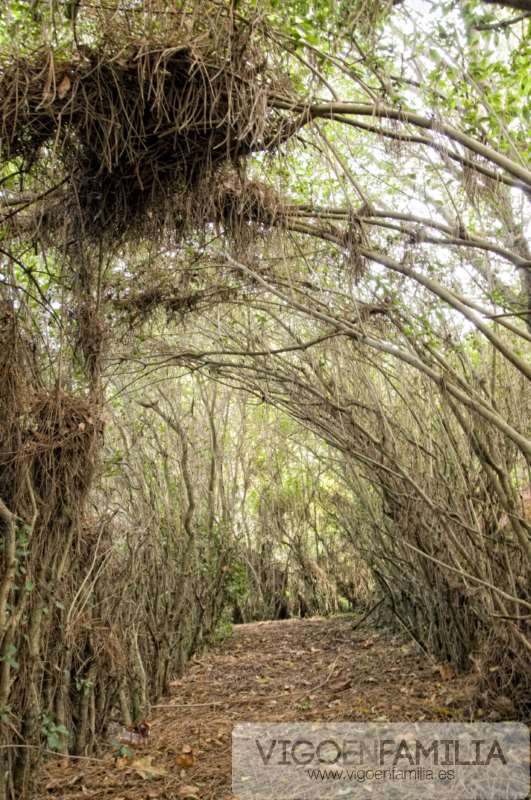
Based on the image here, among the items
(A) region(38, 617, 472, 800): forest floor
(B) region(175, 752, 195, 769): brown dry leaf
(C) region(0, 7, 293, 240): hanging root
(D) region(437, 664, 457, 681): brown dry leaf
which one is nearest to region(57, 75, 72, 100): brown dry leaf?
(C) region(0, 7, 293, 240): hanging root

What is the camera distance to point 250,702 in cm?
458

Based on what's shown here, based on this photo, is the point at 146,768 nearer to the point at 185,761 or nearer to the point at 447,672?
the point at 185,761

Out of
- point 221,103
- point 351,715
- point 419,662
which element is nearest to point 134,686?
point 351,715

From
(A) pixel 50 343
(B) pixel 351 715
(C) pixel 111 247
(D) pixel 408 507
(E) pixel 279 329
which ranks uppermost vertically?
(E) pixel 279 329

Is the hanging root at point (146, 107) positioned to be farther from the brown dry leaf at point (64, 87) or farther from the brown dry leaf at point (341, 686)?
the brown dry leaf at point (341, 686)

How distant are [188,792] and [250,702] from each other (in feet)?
5.65

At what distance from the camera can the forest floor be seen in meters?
3.10

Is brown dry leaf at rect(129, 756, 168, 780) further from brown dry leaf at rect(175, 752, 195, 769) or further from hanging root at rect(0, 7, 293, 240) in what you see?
hanging root at rect(0, 7, 293, 240)

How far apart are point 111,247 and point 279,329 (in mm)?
2630

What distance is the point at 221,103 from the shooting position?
2.43 m

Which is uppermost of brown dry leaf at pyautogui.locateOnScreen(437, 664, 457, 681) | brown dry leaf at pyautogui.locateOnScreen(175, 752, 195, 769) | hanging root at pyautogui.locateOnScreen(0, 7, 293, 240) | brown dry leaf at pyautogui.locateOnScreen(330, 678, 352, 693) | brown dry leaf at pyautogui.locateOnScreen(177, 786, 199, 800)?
hanging root at pyautogui.locateOnScreen(0, 7, 293, 240)

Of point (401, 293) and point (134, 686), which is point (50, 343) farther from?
point (134, 686)

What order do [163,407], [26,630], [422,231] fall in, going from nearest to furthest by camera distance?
[26,630], [422,231], [163,407]

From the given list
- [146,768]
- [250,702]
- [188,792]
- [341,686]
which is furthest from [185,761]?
[341,686]
